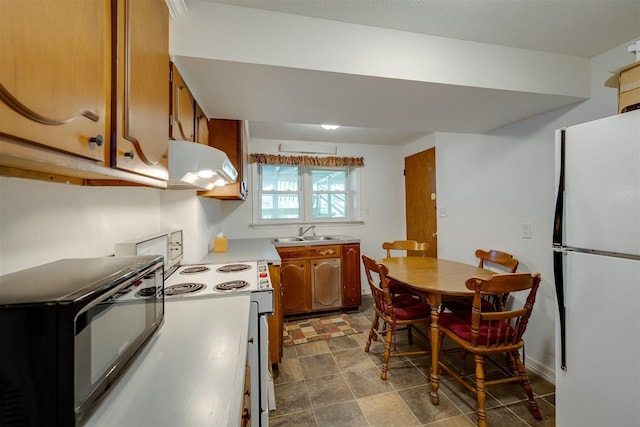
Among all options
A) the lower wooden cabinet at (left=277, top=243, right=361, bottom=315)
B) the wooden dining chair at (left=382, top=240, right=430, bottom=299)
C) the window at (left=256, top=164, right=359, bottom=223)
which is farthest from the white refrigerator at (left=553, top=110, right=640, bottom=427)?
the window at (left=256, top=164, right=359, bottom=223)

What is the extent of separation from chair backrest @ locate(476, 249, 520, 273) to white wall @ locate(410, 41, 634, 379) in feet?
0.29

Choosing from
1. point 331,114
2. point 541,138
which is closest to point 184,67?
point 331,114

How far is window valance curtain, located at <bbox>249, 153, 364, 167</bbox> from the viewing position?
348cm

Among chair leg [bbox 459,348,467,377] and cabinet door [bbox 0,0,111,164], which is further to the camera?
chair leg [bbox 459,348,467,377]

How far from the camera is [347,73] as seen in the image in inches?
53.8

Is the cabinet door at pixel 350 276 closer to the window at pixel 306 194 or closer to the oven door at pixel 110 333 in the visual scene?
the window at pixel 306 194

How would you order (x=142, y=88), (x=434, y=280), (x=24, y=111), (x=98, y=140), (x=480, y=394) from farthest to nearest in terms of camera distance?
(x=434, y=280) < (x=480, y=394) < (x=142, y=88) < (x=98, y=140) < (x=24, y=111)

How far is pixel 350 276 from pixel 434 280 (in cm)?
150

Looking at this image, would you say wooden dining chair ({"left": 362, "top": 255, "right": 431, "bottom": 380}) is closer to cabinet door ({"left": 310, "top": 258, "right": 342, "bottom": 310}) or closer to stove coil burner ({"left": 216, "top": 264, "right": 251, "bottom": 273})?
stove coil burner ({"left": 216, "top": 264, "right": 251, "bottom": 273})

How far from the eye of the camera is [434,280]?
1973 mm

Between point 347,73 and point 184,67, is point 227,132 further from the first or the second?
point 347,73

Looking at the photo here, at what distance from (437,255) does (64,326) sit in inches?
131

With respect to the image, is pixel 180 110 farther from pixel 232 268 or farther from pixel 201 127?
pixel 232 268

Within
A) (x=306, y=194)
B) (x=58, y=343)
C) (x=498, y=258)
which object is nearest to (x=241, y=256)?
(x=306, y=194)
